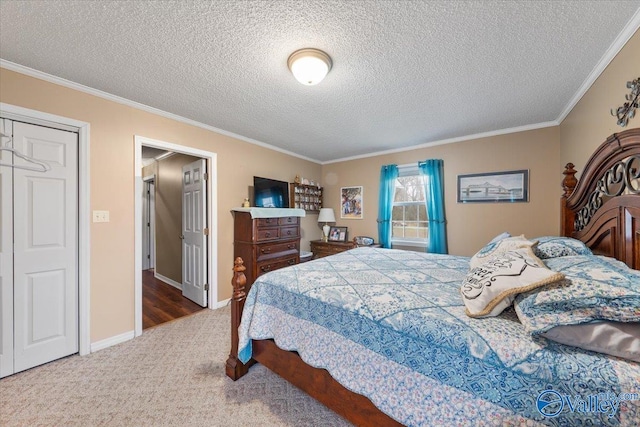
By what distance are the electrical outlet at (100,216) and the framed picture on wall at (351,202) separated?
3.57 m

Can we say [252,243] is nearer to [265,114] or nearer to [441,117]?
[265,114]

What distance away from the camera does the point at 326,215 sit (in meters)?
4.73

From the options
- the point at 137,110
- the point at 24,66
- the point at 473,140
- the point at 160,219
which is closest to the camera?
the point at 24,66

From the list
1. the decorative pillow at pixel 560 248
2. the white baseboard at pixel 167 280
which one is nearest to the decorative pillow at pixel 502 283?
the decorative pillow at pixel 560 248

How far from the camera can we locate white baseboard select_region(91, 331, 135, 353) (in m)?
2.20

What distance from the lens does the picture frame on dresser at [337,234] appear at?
4695mm

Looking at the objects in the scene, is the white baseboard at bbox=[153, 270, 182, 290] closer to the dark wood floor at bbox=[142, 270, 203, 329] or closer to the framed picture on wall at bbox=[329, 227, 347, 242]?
the dark wood floor at bbox=[142, 270, 203, 329]

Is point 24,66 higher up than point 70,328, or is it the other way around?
point 24,66

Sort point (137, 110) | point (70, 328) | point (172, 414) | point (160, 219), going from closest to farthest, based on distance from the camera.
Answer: point (172, 414) → point (70, 328) → point (137, 110) → point (160, 219)

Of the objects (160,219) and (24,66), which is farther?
(160,219)

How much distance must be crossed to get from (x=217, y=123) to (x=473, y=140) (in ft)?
11.8

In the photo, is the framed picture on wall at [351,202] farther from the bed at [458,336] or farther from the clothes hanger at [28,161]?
the clothes hanger at [28,161]

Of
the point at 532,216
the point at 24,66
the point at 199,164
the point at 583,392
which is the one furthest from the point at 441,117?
the point at 24,66

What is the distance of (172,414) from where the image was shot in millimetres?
1501
